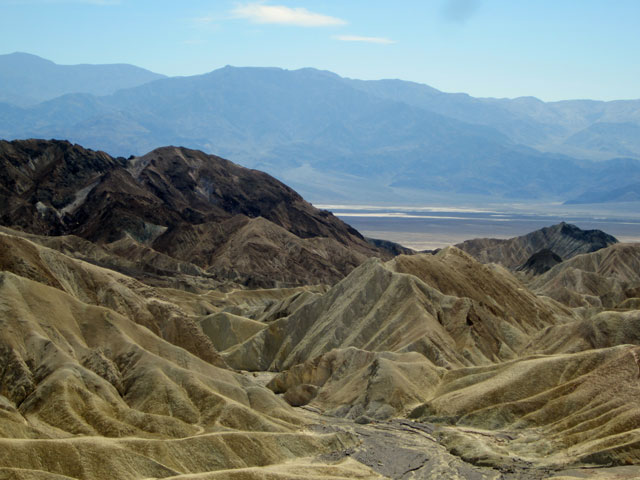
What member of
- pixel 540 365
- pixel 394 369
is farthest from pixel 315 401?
pixel 540 365

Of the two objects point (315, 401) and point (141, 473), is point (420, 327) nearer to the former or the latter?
point (315, 401)

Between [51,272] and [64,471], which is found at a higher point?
[51,272]

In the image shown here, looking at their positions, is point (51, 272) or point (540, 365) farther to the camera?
point (51, 272)

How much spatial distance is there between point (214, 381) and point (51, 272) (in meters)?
23.4

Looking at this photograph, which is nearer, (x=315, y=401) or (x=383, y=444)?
(x=383, y=444)

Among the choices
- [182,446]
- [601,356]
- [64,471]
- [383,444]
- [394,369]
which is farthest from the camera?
[394,369]

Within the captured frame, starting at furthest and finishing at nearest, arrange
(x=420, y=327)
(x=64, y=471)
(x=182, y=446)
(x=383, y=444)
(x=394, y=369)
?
(x=420, y=327) → (x=394, y=369) → (x=383, y=444) → (x=182, y=446) → (x=64, y=471)

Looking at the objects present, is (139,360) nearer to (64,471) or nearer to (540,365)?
(64,471)

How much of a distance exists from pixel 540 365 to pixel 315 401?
23.5m

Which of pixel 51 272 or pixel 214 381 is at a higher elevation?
pixel 51 272

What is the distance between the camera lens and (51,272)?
96.1 meters

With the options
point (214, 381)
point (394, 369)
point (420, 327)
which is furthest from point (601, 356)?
point (214, 381)

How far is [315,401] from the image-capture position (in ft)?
321

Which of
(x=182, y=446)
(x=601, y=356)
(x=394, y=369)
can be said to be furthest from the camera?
(x=394, y=369)
